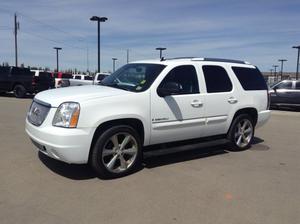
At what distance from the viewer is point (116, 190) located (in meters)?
4.43

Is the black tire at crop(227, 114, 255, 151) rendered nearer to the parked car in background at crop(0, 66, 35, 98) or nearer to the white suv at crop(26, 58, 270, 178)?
the white suv at crop(26, 58, 270, 178)

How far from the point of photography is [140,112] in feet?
16.5

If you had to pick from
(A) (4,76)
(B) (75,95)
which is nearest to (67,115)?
(B) (75,95)

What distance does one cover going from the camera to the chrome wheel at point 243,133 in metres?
6.77

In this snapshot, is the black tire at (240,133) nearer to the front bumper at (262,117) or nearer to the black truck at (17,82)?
the front bumper at (262,117)

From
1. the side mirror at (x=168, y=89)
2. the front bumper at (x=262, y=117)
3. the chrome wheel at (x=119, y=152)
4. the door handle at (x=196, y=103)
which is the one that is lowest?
the chrome wheel at (x=119, y=152)

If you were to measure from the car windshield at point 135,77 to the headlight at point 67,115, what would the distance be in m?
1.07

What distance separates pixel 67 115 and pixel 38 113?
0.66 meters

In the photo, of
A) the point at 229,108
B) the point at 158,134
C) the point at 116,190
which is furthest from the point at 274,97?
the point at 116,190

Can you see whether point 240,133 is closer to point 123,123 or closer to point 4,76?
point 123,123

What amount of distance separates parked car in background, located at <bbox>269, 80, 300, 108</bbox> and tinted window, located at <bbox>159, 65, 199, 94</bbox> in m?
12.4

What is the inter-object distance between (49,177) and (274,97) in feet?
48.3

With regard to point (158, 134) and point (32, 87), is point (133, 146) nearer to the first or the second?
point (158, 134)

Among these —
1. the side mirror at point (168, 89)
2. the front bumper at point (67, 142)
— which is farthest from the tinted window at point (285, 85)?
the front bumper at point (67, 142)
